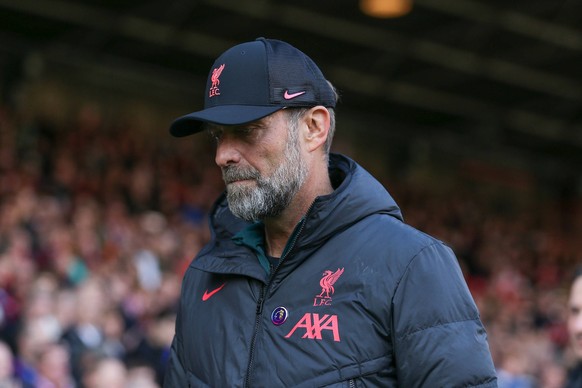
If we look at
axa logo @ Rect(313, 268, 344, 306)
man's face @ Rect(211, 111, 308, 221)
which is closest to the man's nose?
man's face @ Rect(211, 111, 308, 221)

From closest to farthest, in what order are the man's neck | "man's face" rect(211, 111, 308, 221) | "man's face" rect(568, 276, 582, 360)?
"man's face" rect(211, 111, 308, 221)
the man's neck
"man's face" rect(568, 276, 582, 360)

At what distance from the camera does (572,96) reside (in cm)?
1828

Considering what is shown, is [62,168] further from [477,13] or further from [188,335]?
[188,335]

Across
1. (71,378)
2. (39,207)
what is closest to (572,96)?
(39,207)

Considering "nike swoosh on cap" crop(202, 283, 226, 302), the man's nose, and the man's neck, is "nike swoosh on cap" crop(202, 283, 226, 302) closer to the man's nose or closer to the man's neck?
the man's neck

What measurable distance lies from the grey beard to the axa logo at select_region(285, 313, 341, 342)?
0.28 metres

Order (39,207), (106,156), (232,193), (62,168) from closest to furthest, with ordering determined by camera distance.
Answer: (232,193)
(39,207)
(62,168)
(106,156)

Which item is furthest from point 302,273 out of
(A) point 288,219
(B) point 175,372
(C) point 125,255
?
(C) point 125,255

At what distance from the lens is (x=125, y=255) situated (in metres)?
11.0

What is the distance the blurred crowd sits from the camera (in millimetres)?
7848

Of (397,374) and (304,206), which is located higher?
(304,206)

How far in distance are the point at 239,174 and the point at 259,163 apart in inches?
2.0

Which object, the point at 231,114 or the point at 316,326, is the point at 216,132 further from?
the point at 316,326

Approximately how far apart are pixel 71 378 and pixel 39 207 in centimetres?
383
